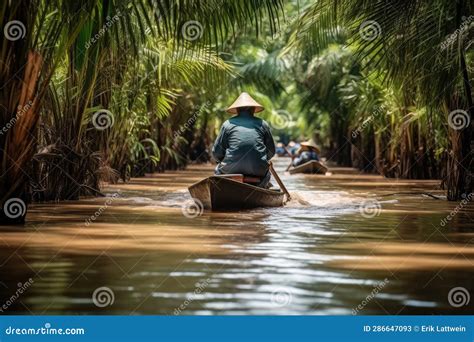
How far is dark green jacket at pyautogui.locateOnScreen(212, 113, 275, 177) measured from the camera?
12734 mm

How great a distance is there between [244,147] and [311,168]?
49.7 feet

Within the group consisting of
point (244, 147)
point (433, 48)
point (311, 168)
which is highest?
point (433, 48)

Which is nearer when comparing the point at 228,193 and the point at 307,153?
the point at 228,193

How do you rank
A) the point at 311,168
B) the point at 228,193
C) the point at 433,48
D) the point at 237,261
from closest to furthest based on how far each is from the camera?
1. the point at 237,261
2. the point at 228,193
3. the point at 433,48
4. the point at 311,168

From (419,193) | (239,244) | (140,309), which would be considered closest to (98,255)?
(239,244)

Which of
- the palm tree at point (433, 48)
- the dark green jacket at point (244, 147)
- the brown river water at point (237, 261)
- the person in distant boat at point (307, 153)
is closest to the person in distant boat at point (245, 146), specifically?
the dark green jacket at point (244, 147)

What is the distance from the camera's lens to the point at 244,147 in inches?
501

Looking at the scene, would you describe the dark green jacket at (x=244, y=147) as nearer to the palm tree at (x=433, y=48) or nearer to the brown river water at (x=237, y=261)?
the brown river water at (x=237, y=261)

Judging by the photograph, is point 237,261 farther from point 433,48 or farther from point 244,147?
point 433,48

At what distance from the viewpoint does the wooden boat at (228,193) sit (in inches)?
462

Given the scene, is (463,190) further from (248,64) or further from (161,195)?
(248,64)

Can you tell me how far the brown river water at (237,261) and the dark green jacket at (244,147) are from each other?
2.66 feet

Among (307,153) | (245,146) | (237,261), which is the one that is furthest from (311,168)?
(237,261)

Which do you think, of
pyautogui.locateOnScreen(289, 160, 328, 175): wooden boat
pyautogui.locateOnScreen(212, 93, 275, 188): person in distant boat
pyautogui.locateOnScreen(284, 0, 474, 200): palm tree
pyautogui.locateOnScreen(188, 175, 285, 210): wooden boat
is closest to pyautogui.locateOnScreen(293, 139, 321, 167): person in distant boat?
pyautogui.locateOnScreen(289, 160, 328, 175): wooden boat
